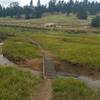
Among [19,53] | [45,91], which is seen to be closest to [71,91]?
[45,91]

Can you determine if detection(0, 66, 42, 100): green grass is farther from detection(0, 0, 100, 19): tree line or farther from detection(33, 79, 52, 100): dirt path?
detection(0, 0, 100, 19): tree line

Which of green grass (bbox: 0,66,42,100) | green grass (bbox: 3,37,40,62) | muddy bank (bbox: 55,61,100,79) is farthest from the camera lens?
green grass (bbox: 3,37,40,62)

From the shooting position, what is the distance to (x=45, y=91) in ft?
75.5

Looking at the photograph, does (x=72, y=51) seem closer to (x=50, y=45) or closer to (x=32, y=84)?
(x=50, y=45)

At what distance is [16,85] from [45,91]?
2.16 meters

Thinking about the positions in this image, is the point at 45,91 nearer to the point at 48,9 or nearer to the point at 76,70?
the point at 76,70

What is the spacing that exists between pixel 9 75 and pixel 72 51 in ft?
59.7

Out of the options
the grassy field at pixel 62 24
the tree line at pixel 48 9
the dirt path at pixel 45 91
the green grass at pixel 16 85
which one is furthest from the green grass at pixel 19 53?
the tree line at pixel 48 9

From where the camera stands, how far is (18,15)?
143m

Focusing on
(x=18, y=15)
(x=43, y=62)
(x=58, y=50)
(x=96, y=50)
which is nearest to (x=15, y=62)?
(x=43, y=62)

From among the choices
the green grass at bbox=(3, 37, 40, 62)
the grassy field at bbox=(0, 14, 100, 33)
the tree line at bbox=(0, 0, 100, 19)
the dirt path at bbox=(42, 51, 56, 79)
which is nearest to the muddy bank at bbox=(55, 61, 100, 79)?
the dirt path at bbox=(42, 51, 56, 79)

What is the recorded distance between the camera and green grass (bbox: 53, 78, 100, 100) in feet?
70.4

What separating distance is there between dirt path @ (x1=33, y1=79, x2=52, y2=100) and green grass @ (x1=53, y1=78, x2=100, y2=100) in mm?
355

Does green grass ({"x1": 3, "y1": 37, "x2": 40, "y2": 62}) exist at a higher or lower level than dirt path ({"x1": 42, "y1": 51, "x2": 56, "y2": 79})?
lower
